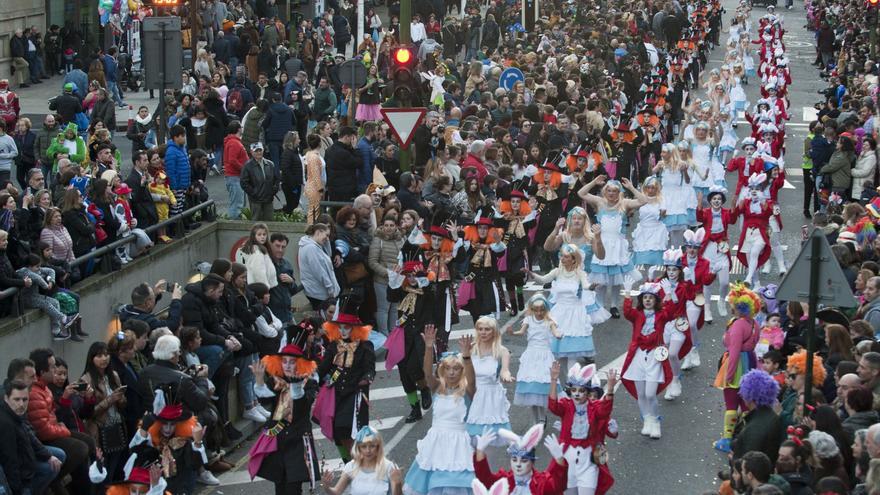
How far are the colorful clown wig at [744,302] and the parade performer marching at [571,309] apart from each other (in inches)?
71.1

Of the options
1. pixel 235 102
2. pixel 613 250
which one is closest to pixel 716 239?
pixel 613 250

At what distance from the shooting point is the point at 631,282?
2127 centimetres

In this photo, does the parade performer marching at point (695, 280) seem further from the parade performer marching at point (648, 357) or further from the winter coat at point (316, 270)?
the winter coat at point (316, 270)

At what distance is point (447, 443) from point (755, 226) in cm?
989

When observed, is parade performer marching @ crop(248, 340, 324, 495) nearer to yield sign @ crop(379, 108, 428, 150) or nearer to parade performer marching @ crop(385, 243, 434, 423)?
parade performer marching @ crop(385, 243, 434, 423)

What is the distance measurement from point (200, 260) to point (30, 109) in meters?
13.3

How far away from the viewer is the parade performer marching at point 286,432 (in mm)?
14000

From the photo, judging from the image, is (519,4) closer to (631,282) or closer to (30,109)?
(30,109)

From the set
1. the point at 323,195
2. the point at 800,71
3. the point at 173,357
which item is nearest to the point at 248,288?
the point at 173,357

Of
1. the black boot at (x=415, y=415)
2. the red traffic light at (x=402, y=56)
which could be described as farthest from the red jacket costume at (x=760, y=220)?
the black boot at (x=415, y=415)

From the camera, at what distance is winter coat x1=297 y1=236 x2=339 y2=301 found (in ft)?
62.0

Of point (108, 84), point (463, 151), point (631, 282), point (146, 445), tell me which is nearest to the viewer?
point (146, 445)

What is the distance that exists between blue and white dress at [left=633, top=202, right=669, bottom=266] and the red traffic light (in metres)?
3.79

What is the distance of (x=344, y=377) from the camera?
14898 millimetres
